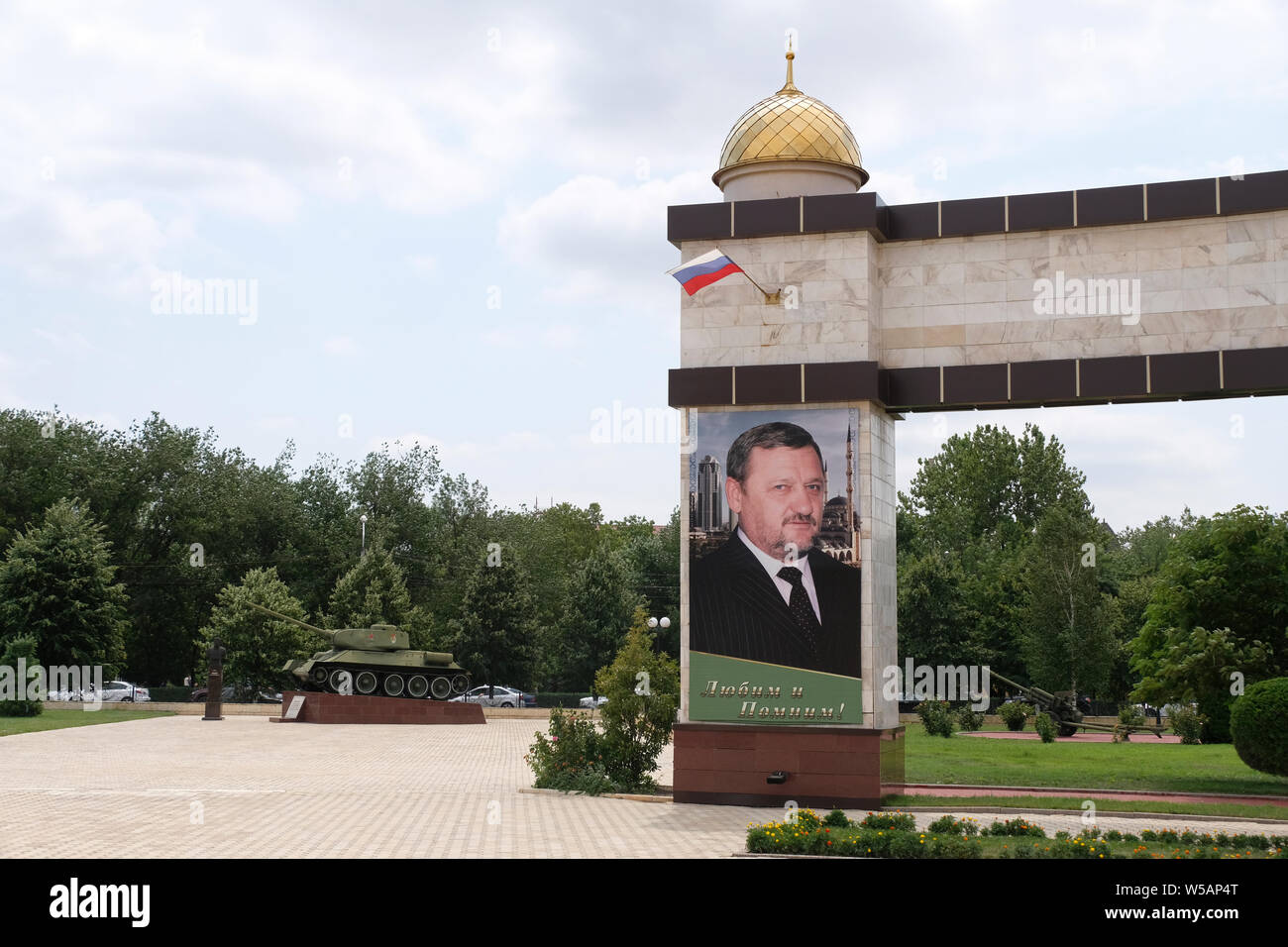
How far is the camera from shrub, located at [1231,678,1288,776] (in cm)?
1669

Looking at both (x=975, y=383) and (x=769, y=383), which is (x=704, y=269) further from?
(x=975, y=383)

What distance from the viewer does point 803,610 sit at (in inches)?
635

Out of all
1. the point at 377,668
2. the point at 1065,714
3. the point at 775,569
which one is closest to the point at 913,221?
the point at 775,569

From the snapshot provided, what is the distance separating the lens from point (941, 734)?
3180 centimetres

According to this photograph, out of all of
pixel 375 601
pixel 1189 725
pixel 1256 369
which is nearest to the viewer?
pixel 1256 369

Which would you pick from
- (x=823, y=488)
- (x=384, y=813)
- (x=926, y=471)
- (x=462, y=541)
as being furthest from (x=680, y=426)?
(x=926, y=471)

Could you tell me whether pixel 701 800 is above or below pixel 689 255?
below

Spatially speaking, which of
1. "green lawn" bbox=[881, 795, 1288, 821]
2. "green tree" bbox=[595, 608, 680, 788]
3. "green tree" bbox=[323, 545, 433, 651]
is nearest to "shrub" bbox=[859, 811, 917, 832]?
"green lawn" bbox=[881, 795, 1288, 821]

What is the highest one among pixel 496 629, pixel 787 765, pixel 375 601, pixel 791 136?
pixel 791 136

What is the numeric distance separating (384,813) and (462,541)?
44.8 meters

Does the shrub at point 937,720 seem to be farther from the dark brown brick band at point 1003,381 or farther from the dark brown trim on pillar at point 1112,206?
the dark brown trim on pillar at point 1112,206

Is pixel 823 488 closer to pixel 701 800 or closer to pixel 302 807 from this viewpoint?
pixel 701 800

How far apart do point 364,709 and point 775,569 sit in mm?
23930

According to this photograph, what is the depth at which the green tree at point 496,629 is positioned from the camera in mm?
49719
